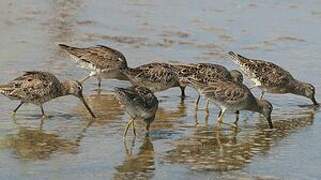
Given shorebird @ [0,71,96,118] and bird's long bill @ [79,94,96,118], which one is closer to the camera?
shorebird @ [0,71,96,118]

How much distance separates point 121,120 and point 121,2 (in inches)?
346

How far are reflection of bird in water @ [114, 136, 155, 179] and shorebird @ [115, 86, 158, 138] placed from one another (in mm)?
517

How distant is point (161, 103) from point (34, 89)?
201 cm

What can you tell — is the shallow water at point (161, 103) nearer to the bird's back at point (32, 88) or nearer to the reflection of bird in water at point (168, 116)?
the reflection of bird in water at point (168, 116)

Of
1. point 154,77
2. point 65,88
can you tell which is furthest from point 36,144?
point 154,77

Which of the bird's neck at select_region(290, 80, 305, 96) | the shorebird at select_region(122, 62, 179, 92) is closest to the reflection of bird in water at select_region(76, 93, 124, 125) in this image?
the shorebird at select_region(122, 62, 179, 92)

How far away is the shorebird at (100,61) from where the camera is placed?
12312 mm

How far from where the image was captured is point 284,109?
11742mm

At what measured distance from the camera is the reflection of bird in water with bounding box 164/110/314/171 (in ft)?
28.3

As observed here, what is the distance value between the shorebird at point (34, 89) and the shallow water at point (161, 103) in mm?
193

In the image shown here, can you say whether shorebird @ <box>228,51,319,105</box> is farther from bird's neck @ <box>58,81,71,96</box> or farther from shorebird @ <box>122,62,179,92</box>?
bird's neck @ <box>58,81,71,96</box>

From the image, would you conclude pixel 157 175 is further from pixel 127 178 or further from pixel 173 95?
pixel 173 95

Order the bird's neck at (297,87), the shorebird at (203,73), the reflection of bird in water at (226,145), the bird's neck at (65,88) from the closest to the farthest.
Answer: the reflection of bird in water at (226,145) < the bird's neck at (65,88) < the shorebird at (203,73) < the bird's neck at (297,87)

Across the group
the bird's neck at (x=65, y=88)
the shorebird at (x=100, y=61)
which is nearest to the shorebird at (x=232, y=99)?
the bird's neck at (x=65, y=88)
